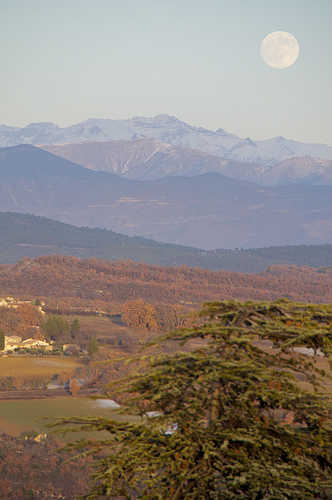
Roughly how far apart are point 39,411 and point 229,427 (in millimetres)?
54867

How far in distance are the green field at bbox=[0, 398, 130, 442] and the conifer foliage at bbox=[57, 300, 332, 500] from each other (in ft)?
146

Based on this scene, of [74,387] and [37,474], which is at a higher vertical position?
[37,474]

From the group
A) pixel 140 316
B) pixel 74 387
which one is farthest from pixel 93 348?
pixel 140 316

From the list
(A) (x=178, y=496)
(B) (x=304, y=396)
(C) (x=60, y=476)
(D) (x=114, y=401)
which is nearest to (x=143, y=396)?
(A) (x=178, y=496)

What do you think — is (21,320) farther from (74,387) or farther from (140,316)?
(74,387)

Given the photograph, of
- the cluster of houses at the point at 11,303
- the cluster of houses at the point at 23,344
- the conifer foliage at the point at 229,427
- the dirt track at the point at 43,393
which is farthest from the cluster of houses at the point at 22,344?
the conifer foliage at the point at 229,427

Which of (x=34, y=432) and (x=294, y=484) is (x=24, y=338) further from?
(x=294, y=484)

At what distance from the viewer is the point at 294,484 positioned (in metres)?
9.09

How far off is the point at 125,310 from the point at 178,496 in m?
130

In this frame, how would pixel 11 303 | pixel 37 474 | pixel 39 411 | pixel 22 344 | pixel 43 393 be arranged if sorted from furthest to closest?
pixel 11 303
pixel 22 344
pixel 43 393
pixel 39 411
pixel 37 474

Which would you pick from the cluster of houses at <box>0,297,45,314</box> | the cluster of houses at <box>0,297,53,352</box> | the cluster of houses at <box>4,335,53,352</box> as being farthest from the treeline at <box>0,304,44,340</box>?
the cluster of houses at <box>4,335,53,352</box>

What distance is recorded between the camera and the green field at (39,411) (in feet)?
183

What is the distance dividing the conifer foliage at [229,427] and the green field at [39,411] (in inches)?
1752

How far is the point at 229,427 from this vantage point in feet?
33.0
